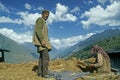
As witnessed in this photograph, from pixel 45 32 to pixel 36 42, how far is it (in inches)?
19.5

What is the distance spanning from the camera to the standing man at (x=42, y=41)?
10.5m

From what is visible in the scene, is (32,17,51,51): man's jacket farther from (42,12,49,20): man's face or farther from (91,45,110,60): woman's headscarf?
(91,45,110,60): woman's headscarf

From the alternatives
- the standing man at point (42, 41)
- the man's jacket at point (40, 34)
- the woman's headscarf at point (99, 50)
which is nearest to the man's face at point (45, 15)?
the standing man at point (42, 41)

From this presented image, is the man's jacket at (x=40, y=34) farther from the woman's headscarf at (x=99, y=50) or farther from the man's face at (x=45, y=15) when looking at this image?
the woman's headscarf at (x=99, y=50)

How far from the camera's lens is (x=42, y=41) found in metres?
10.4

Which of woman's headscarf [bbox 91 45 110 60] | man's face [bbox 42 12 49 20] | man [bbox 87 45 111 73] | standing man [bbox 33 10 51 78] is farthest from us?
woman's headscarf [bbox 91 45 110 60]

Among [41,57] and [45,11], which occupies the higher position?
[45,11]

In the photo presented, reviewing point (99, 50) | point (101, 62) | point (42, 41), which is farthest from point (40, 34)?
point (101, 62)

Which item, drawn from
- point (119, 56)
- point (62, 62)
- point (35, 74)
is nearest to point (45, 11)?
point (35, 74)

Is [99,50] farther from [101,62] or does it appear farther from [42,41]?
[42,41]

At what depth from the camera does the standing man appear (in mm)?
10469

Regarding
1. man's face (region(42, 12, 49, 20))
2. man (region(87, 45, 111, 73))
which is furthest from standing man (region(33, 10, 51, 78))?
man (region(87, 45, 111, 73))

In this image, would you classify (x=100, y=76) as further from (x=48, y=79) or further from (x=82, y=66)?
(x=82, y=66)

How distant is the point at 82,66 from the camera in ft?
43.8
